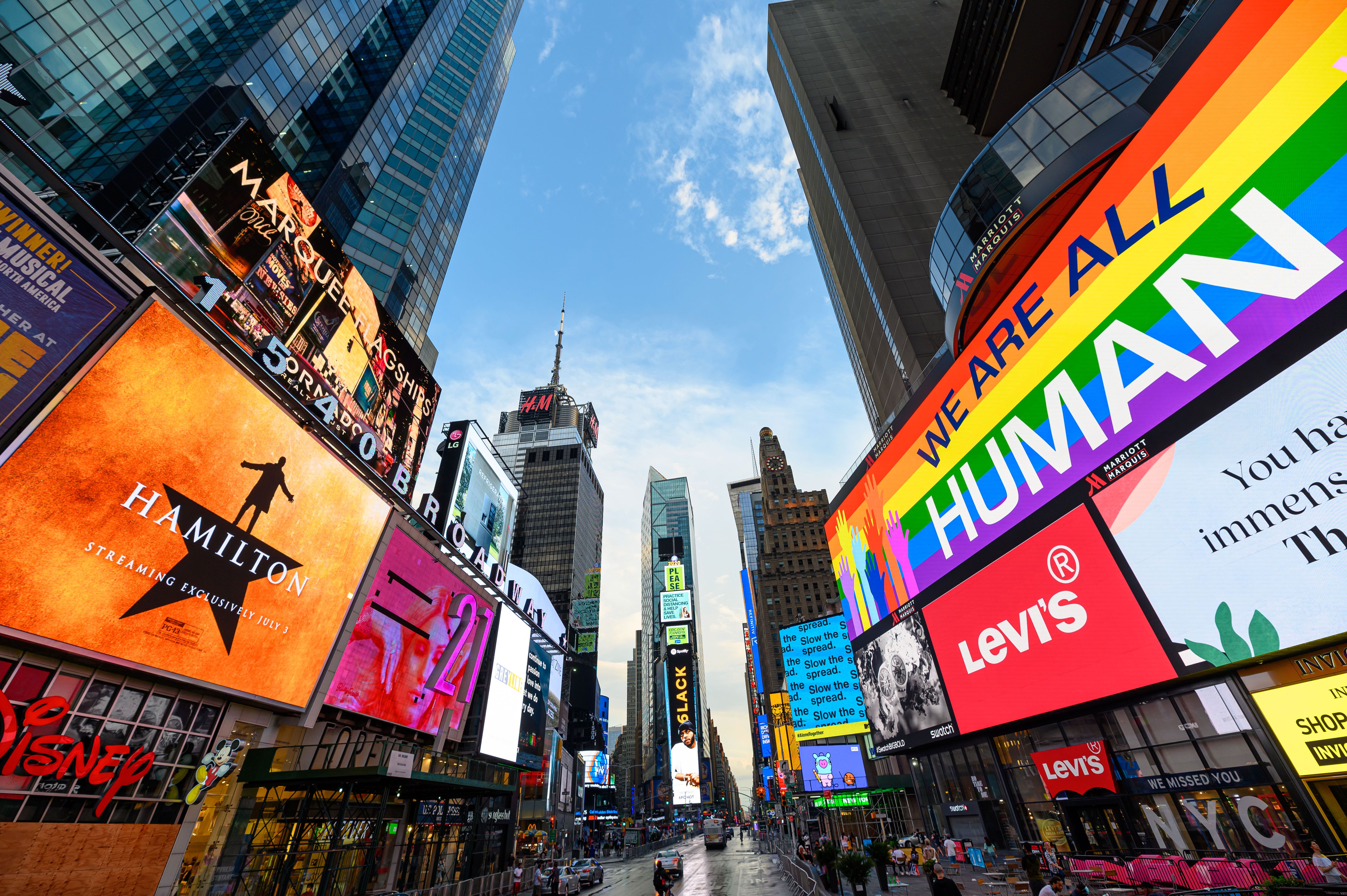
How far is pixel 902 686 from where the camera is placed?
29.2 m

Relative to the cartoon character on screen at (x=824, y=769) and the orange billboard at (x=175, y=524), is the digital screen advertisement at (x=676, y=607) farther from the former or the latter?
the orange billboard at (x=175, y=524)

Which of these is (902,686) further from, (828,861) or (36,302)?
(36,302)

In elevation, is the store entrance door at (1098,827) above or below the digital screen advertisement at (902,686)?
below

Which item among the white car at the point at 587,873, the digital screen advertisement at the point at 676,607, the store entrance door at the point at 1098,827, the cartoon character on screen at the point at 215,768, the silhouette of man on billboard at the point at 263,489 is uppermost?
the digital screen advertisement at the point at 676,607

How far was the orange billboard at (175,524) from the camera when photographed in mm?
13203

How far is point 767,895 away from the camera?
73.7ft

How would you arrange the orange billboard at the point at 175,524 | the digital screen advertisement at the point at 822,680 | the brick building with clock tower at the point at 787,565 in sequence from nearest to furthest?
1. the orange billboard at the point at 175,524
2. the digital screen advertisement at the point at 822,680
3. the brick building with clock tower at the point at 787,565

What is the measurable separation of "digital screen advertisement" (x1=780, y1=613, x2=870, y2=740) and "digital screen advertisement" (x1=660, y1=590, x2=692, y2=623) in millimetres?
73881

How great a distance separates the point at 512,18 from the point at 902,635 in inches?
4545

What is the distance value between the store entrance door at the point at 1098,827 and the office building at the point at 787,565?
7970cm

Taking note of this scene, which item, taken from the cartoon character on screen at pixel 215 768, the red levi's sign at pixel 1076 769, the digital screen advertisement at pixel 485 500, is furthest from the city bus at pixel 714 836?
the cartoon character on screen at pixel 215 768

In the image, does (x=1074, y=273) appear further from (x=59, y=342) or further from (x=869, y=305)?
(x=869, y=305)

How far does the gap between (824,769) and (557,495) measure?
10479 centimetres

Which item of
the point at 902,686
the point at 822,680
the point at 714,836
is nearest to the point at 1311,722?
the point at 902,686
